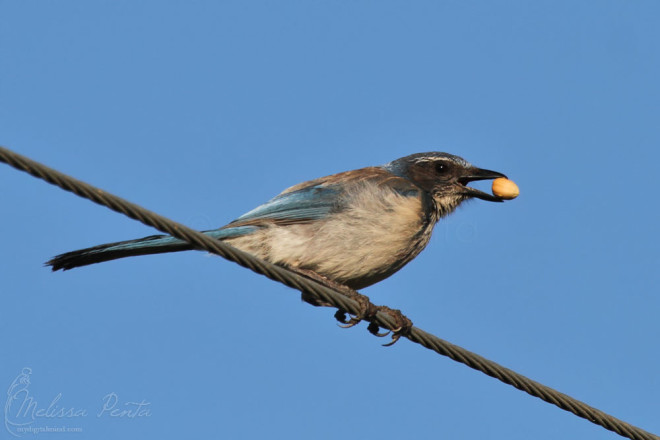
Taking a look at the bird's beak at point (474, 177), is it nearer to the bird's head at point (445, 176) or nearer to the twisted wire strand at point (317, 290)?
the bird's head at point (445, 176)

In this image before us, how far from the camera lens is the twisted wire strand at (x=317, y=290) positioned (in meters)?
4.98

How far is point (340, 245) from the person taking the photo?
848cm

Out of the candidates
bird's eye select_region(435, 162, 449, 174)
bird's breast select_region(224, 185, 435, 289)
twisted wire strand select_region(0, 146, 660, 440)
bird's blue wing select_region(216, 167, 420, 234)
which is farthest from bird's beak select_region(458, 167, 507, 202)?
twisted wire strand select_region(0, 146, 660, 440)

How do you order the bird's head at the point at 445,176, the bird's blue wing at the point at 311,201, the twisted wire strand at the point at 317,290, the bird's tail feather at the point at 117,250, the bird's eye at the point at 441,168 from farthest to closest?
the bird's eye at the point at 441,168
the bird's head at the point at 445,176
the bird's blue wing at the point at 311,201
the bird's tail feather at the point at 117,250
the twisted wire strand at the point at 317,290

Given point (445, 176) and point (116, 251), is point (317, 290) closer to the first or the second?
point (116, 251)

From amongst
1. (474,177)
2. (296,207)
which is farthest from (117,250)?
(474,177)

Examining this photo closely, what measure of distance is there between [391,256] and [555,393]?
2.61 meters

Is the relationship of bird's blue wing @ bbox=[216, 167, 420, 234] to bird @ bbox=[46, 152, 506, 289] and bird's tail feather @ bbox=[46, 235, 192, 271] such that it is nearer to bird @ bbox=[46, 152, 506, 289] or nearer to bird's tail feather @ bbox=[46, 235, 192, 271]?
bird @ bbox=[46, 152, 506, 289]

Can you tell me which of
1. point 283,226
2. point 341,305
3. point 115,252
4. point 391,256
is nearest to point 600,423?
point 341,305

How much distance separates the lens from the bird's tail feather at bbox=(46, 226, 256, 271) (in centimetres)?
735

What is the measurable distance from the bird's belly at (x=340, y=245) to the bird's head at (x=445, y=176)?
1.06m

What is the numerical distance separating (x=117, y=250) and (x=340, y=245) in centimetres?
204

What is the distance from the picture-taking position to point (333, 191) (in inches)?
352

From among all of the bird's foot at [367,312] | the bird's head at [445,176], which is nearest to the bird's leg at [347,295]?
the bird's foot at [367,312]
